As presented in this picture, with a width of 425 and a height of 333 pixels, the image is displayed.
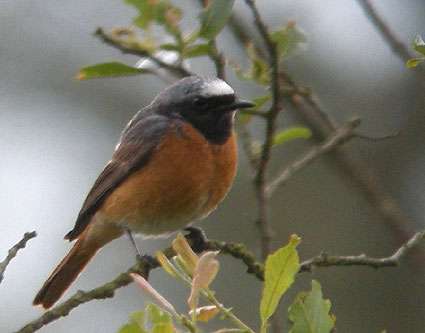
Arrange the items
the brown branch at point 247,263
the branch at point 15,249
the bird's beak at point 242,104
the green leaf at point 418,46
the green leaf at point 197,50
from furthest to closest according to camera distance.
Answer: the bird's beak at point 242,104 < the green leaf at point 197,50 < the brown branch at point 247,263 < the branch at point 15,249 < the green leaf at point 418,46

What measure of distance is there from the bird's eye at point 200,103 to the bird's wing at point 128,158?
0.19 meters

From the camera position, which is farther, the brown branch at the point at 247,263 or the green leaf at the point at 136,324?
the brown branch at the point at 247,263

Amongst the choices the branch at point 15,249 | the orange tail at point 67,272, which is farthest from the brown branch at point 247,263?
the orange tail at point 67,272

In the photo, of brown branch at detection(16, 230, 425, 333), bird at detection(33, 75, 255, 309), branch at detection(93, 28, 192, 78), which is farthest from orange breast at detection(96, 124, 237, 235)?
brown branch at detection(16, 230, 425, 333)

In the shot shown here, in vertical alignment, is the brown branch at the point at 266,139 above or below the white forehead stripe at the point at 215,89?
below

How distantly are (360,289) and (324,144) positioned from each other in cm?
480

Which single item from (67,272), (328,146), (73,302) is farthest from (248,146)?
(67,272)

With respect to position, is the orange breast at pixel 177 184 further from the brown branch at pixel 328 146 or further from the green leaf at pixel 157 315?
the green leaf at pixel 157 315

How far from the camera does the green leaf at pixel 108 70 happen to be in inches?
173

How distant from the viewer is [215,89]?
16.8ft

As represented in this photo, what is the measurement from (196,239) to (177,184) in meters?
0.34

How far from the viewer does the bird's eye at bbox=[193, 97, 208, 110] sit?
5.23 metres

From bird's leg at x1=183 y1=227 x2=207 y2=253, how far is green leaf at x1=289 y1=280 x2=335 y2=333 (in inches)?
84.9

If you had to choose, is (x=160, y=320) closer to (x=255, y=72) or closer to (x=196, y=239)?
(x=255, y=72)
